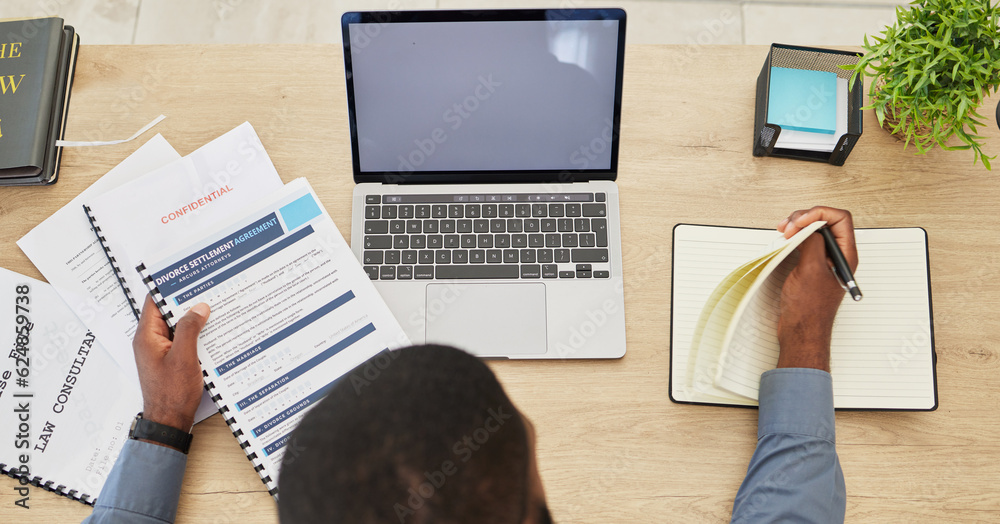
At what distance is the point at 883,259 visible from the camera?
0.88m

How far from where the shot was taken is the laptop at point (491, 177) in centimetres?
82

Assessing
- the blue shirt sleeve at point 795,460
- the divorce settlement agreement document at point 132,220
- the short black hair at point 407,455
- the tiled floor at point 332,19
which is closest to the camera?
the short black hair at point 407,455

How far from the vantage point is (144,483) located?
0.79 meters

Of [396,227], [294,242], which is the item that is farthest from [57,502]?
[396,227]

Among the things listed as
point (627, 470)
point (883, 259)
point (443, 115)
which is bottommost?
point (627, 470)

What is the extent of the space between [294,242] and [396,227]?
15 cm

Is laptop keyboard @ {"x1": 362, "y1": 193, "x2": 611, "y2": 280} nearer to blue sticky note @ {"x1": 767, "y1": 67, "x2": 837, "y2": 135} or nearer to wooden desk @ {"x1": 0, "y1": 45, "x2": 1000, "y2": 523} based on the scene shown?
wooden desk @ {"x1": 0, "y1": 45, "x2": 1000, "y2": 523}

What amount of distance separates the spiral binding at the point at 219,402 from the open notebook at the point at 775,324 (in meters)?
0.56

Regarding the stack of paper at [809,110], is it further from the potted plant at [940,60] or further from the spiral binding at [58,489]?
the spiral binding at [58,489]

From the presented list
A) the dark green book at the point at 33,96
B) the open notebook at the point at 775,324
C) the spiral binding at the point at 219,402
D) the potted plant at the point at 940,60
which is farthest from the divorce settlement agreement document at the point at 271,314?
the potted plant at the point at 940,60

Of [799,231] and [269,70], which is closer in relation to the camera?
[799,231]

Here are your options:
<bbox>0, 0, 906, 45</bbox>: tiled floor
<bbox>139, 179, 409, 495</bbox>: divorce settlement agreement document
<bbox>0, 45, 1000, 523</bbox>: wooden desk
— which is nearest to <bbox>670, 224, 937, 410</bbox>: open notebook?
<bbox>0, 45, 1000, 523</bbox>: wooden desk

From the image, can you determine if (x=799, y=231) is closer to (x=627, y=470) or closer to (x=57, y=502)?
(x=627, y=470)

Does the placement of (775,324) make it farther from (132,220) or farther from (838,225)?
(132,220)
